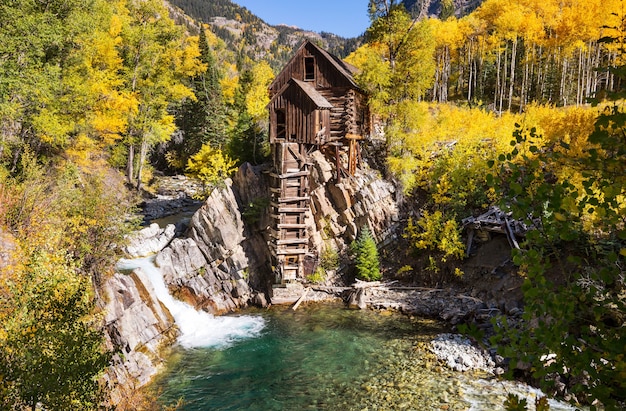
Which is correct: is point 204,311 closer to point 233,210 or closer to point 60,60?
point 233,210

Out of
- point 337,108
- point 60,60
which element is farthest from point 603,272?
point 60,60

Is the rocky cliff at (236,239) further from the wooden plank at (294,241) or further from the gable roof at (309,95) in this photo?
the gable roof at (309,95)

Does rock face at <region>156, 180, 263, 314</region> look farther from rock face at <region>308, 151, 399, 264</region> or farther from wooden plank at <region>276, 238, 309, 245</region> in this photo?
rock face at <region>308, 151, 399, 264</region>

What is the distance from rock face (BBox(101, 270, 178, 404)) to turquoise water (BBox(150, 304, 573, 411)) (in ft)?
2.91

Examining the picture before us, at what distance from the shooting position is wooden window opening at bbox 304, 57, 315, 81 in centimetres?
2817

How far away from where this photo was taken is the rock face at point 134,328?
14.2 m

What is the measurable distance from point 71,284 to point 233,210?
15879 mm

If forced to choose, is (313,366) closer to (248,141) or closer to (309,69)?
(248,141)

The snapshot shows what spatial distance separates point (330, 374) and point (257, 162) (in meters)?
18.2

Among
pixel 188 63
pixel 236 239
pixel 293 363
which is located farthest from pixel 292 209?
pixel 188 63

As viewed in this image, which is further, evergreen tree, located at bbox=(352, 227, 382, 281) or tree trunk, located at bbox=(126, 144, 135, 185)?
tree trunk, located at bbox=(126, 144, 135, 185)

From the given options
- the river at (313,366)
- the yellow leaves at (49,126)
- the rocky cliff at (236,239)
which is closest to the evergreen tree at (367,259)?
the rocky cliff at (236,239)

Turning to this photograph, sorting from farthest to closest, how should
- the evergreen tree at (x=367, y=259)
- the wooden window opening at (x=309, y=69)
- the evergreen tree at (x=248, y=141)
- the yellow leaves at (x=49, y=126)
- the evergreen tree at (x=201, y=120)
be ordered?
the evergreen tree at (x=201, y=120), the evergreen tree at (x=248, y=141), the wooden window opening at (x=309, y=69), the evergreen tree at (x=367, y=259), the yellow leaves at (x=49, y=126)

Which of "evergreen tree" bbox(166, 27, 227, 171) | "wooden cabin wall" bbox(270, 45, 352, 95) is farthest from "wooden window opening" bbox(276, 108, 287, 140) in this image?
"evergreen tree" bbox(166, 27, 227, 171)
